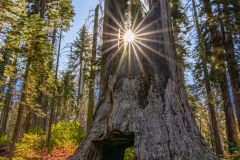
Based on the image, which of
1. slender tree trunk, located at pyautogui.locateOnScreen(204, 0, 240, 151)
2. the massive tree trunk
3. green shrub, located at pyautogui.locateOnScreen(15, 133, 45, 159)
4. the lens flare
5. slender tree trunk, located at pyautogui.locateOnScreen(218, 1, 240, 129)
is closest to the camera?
the massive tree trunk

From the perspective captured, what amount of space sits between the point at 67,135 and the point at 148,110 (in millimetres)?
15236

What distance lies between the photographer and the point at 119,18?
230 inches

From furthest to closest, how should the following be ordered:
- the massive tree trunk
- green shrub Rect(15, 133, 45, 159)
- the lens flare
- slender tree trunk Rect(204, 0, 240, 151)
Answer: green shrub Rect(15, 133, 45, 159), slender tree trunk Rect(204, 0, 240, 151), the lens flare, the massive tree trunk

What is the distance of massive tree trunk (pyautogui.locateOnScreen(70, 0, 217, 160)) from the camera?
3.75 meters

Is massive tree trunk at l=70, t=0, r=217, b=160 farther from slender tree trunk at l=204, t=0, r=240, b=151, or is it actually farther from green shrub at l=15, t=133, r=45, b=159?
green shrub at l=15, t=133, r=45, b=159

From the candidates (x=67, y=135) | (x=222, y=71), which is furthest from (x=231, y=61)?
(x=67, y=135)

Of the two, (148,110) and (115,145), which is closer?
(148,110)

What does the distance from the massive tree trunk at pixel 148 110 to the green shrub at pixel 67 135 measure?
1374 centimetres

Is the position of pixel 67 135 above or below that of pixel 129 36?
below

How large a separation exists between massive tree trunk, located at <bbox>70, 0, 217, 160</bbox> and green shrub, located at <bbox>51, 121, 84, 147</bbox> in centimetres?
1374

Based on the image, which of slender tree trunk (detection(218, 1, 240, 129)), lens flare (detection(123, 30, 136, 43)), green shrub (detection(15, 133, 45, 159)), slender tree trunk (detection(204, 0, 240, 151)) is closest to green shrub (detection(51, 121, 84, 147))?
green shrub (detection(15, 133, 45, 159))

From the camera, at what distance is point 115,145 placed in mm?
4902

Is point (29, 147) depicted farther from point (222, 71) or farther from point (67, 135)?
point (222, 71)

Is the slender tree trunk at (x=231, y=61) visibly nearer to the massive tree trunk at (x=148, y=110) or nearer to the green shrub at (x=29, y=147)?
the massive tree trunk at (x=148, y=110)
